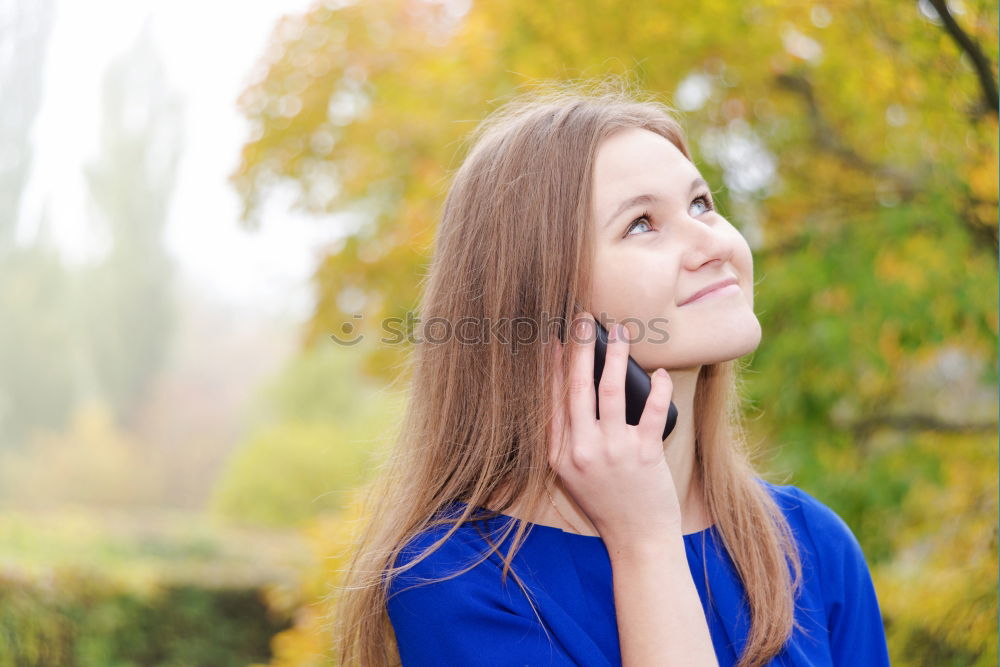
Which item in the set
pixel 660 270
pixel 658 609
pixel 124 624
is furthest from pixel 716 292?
pixel 124 624

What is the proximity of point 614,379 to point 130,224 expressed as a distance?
30216 mm

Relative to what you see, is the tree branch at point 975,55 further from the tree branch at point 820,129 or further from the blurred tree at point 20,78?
the blurred tree at point 20,78

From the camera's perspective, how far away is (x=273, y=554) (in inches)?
382

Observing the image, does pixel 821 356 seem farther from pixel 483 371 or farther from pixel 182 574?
pixel 182 574

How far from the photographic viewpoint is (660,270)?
155cm

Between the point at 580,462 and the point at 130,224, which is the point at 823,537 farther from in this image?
the point at 130,224

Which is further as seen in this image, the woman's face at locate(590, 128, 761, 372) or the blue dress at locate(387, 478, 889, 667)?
the woman's face at locate(590, 128, 761, 372)

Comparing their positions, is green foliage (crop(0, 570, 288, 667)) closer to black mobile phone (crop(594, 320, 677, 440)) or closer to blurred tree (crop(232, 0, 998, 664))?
blurred tree (crop(232, 0, 998, 664))

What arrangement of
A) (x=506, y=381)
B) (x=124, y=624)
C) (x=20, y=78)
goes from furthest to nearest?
(x=20, y=78) → (x=124, y=624) → (x=506, y=381)

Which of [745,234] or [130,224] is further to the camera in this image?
[130,224]

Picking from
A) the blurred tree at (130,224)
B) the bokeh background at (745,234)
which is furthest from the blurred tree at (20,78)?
the bokeh background at (745,234)

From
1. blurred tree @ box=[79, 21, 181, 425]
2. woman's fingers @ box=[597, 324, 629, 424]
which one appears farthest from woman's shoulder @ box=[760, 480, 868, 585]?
blurred tree @ box=[79, 21, 181, 425]

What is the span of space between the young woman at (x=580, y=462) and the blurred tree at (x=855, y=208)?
3.18 feet

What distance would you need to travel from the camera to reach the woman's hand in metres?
1.47
